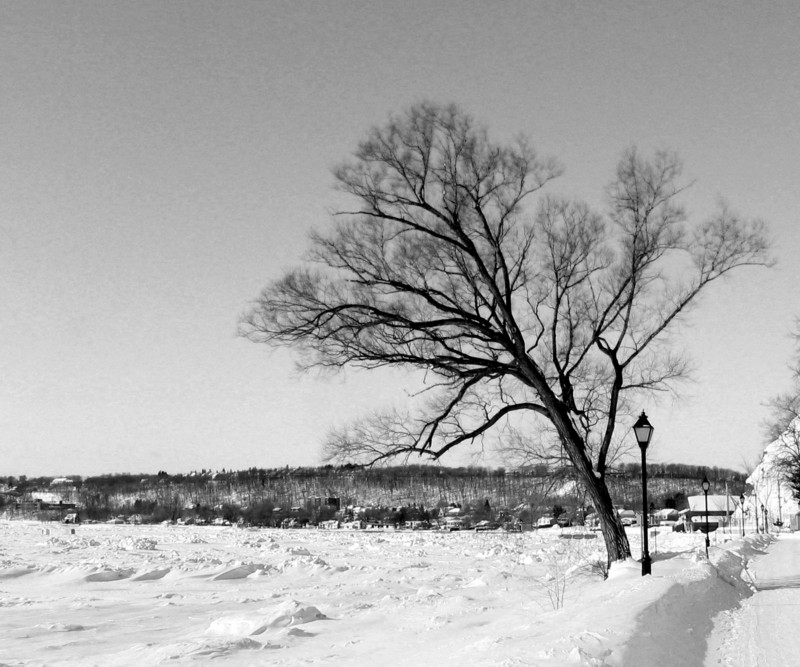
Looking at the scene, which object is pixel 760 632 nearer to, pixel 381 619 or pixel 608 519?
pixel 608 519

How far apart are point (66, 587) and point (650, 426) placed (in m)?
17.2

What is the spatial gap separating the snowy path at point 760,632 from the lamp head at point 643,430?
3.10 metres

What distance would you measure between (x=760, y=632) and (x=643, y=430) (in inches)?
193

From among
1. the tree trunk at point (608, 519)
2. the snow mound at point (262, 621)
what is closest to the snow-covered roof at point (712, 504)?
the tree trunk at point (608, 519)

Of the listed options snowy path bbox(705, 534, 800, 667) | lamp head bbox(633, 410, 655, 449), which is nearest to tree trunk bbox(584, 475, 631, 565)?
lamp head bbox(633, 410, 655, 449)

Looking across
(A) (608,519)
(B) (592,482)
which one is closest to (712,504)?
(A) (608,519)

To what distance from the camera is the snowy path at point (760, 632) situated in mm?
8055

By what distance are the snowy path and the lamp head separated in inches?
122

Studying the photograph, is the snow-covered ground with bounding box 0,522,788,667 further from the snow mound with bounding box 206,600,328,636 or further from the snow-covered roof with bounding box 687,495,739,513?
the snow-covered roof with bounding box 687,495,739,513

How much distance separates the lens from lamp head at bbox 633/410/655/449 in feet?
46.4

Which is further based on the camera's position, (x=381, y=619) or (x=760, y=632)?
(x=381, y=619)

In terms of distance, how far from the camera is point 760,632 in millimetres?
9672

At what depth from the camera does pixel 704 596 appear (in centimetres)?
1180

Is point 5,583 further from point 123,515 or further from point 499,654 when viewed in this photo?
point 123,515
